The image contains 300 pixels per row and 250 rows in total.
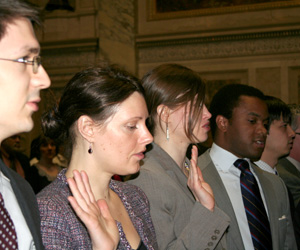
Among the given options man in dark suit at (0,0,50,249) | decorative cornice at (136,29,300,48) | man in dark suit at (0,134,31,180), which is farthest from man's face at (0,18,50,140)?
decorative cornice at (136,29,300,48)

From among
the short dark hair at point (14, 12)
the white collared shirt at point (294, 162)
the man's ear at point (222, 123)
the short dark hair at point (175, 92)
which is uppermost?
the short dark hair at point (14, 12)

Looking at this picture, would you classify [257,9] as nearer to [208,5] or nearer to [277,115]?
[208,5]

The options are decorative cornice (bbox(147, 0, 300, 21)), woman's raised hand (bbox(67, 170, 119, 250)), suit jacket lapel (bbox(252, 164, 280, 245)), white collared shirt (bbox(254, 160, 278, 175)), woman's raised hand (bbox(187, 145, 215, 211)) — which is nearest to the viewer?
woman's raised hand (bbox(67, 170, 119, 250))

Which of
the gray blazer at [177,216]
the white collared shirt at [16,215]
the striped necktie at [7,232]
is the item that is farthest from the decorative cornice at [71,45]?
the striped necktie at [7,232]

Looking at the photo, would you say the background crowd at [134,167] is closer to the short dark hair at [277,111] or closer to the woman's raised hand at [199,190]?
the woman's raised hand at [199,190]

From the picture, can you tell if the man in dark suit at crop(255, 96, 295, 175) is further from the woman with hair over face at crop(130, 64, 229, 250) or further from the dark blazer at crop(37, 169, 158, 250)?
the dark blazer at crop(37, 169, 158, 250)

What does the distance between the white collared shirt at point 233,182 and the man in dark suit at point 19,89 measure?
1742 mm

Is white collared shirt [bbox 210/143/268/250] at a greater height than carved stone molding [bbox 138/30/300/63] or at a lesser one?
lesser

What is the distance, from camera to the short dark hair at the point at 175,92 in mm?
2623

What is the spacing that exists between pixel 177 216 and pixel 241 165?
40.1 inches

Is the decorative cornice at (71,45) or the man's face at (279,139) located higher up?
the decorative cornice at (71,45)

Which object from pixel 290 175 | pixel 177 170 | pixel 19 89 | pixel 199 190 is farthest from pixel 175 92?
pixel 290 175

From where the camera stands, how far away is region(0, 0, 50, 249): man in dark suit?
1451 mm

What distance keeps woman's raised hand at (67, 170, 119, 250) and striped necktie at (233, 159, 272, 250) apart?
1484 millimetres
